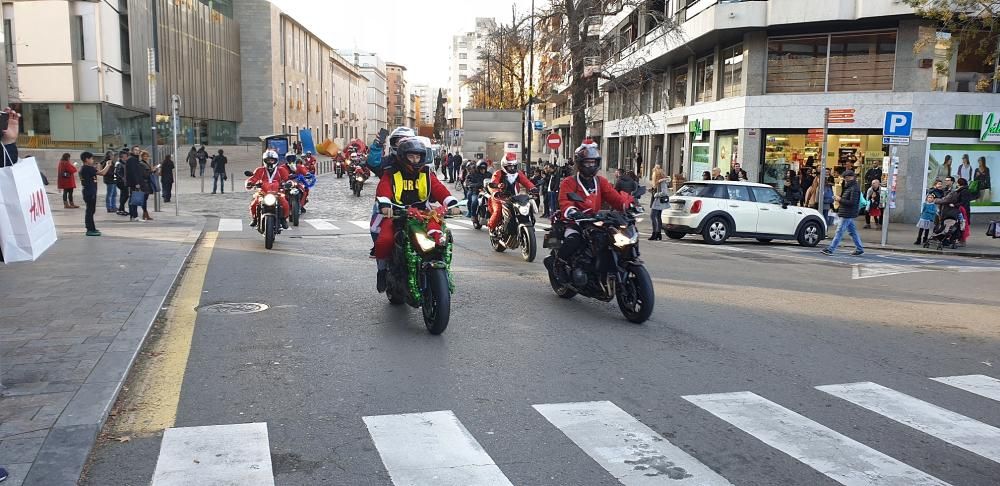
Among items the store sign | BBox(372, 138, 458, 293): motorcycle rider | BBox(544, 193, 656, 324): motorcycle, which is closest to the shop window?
the store sign

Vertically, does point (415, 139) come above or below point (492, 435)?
A: above

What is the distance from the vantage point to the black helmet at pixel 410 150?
7949 millimetres

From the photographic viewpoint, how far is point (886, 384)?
617cm

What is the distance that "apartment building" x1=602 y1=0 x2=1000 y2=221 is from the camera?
2445 cm

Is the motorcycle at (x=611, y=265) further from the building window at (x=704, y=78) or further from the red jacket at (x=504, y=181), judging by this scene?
the building window at (x=704, y=78)

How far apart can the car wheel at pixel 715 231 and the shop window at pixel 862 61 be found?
10442 millimetres

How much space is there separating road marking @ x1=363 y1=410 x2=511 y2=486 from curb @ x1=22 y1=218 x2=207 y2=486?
1540 millimetres

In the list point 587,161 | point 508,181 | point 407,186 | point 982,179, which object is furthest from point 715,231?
point 982,179

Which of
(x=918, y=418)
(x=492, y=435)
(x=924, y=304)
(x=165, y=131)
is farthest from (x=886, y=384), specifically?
(x=165, y=131)

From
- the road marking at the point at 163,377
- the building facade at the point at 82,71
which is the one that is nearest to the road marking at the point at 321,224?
the road marking at the point at 163,377

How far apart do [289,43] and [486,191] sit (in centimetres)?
6421

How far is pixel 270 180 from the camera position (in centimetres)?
1430

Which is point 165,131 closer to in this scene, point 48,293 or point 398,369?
point 48,293

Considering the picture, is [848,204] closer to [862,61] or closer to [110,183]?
[862,61]
